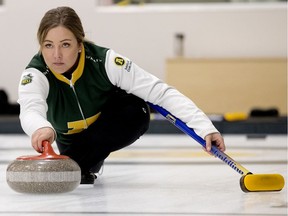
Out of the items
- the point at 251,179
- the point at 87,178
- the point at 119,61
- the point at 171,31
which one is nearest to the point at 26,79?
the point at 119,61

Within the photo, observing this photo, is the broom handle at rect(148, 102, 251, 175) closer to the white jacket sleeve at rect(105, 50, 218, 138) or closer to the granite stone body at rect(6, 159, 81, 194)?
the white jacket sleeve at rect(105, 50, 218, 138)

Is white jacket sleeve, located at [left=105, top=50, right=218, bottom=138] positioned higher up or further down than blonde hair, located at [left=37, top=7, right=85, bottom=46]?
further down

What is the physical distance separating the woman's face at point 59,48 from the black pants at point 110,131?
353 mm

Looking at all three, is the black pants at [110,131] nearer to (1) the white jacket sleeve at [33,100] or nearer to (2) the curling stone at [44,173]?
(1) the white jacket sleeve at [33,100]

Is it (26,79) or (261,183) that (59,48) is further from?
(261,183)

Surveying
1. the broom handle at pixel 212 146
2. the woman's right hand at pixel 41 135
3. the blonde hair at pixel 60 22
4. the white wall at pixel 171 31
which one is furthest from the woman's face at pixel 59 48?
the white wall at pixel 171 31

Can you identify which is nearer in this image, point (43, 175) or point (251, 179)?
point (43, 175)

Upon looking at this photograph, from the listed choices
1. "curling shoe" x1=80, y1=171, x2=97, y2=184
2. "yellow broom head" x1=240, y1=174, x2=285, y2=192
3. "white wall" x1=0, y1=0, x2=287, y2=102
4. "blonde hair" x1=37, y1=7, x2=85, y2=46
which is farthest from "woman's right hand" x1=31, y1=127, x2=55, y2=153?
"white wall" x1=0, y1=0, x2=287, y2=102

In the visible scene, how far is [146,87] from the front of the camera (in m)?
A: 2.94

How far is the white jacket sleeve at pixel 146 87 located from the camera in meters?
2.89

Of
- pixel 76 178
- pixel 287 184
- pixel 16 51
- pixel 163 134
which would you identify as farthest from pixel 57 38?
pixel 16 51

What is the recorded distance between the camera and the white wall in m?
8.86

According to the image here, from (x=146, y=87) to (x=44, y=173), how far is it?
62cm

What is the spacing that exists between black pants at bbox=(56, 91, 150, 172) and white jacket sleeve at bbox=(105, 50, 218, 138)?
134 mm
